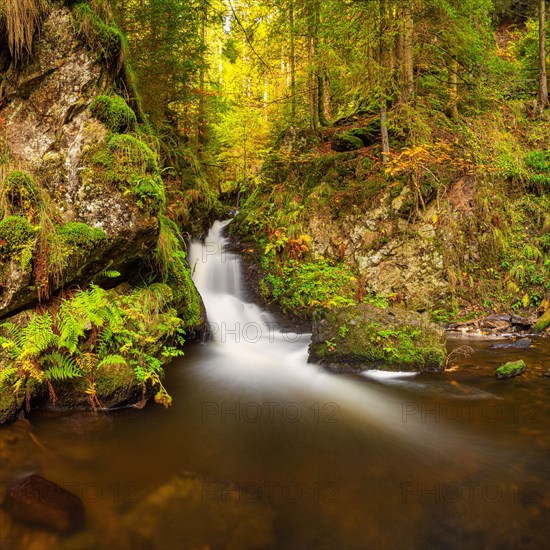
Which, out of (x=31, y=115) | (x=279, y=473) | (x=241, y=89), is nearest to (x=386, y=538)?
(x=279, y=473)

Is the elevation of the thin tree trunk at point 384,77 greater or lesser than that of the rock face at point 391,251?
greater

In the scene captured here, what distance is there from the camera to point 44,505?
3.05 metres

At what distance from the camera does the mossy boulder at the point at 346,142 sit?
9328 mm

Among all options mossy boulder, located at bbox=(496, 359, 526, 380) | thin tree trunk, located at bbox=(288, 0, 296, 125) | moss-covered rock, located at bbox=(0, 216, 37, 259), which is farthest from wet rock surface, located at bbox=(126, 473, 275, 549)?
thin tree trunk, located at bbox=(288, 0, 296, 125)

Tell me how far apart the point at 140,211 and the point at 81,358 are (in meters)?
2.03

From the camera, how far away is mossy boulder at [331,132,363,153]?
9.33 metres

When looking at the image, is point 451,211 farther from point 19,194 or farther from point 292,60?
point 19,194

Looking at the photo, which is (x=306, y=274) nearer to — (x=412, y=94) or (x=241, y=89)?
(x=412, y=94)

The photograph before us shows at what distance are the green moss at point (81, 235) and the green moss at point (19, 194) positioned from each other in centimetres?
43

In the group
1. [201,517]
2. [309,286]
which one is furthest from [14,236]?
[309,286]

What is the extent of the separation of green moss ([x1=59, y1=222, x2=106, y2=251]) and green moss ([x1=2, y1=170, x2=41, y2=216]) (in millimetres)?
433

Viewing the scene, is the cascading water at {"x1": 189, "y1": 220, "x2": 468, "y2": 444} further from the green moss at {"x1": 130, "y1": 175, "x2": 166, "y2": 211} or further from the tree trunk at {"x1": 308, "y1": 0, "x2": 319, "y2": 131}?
the tree trunk at {"x1": 308, "y1": 0, "x2": 319, "y2": 131}

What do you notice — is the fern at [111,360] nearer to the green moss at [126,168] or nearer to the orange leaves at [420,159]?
the green moss at [126,168]

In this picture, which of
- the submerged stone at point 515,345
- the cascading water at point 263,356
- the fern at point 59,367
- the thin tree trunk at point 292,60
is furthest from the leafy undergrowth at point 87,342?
the thin tree trunk at point 292,60
